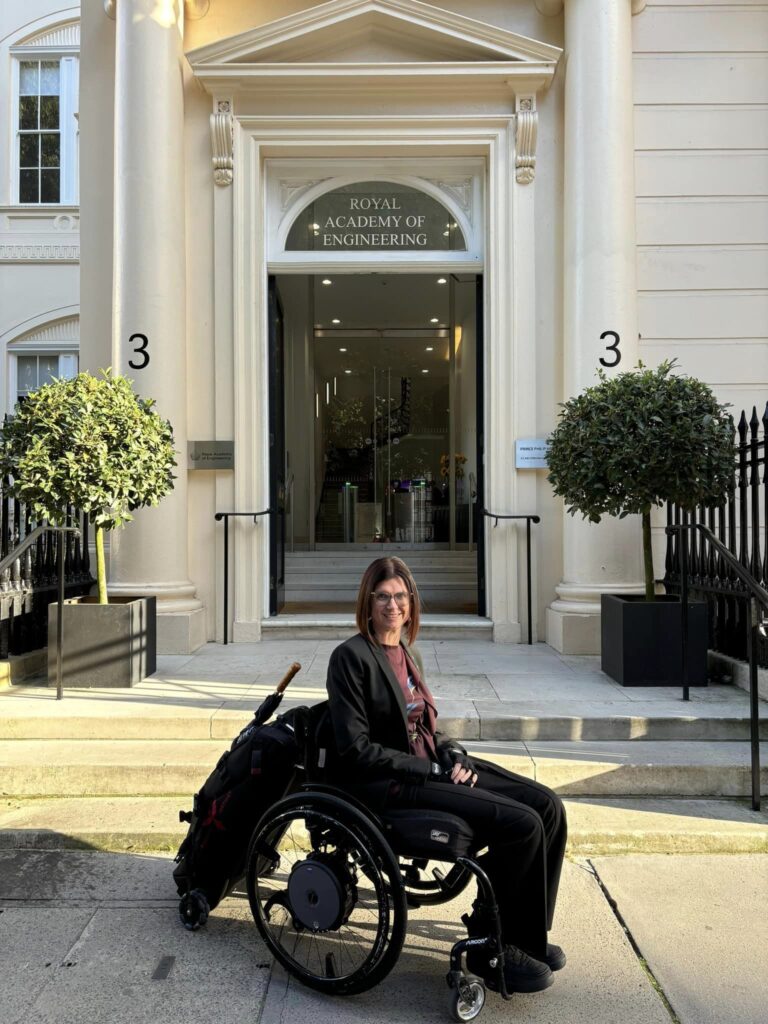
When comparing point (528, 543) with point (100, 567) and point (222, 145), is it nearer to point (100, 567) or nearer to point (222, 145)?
point (100, 567)

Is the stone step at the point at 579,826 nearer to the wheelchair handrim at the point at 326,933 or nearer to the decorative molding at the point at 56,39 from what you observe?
the wheelchair handrim at the point at 326,933

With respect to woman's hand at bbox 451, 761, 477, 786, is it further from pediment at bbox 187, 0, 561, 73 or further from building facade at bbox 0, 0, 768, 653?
pediment at bbox 187, 0, 561, 73

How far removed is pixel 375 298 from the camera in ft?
46.5

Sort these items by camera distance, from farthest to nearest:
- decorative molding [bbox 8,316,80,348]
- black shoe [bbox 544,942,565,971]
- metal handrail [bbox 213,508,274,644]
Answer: decorative molding [bbox 8,316,80,348]
metal handrail [bbox 213,508,274,644]
black shoe [bbox 544,942,565,971]

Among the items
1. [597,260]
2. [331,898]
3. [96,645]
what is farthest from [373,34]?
[331,898]

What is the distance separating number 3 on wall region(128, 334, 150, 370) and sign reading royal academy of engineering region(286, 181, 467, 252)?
202 centimetres

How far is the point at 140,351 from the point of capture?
742 centimetres

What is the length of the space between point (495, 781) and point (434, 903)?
516mm

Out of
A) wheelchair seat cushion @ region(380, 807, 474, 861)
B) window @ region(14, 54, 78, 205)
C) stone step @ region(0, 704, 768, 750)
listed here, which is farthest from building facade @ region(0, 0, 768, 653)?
window @ region(14, 54, 78, 205)

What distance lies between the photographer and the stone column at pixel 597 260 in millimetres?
7297

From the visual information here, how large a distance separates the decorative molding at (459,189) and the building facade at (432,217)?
1.0 inches

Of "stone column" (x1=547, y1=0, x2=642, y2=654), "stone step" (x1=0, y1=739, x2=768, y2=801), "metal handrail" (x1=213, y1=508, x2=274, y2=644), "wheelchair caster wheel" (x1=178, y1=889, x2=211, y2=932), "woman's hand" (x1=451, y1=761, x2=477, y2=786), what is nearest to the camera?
"woman's hand" (x1=451, y1=761, x2=477, y2=786)

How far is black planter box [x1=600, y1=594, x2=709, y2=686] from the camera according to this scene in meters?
5.81

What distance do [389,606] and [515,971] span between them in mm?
1235
